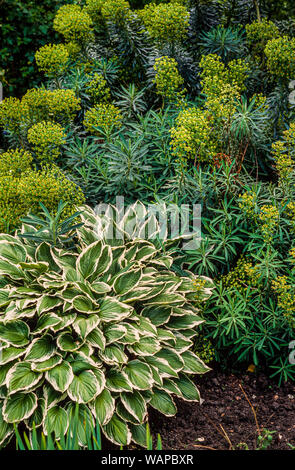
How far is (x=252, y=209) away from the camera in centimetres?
349

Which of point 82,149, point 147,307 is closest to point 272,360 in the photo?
point 147,307

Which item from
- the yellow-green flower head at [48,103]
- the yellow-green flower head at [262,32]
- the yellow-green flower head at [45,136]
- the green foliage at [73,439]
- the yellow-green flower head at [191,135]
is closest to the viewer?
the green foliage at [73,439]

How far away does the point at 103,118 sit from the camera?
4332 millimetres

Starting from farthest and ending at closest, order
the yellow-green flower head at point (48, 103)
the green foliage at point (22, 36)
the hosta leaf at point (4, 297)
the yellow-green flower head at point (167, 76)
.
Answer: the green foliage at point (22, 36), the yellow-green flower head at point (167, 76), the yellow-green flower head at point (48, 103), the hosta leaf at point (4, 297)

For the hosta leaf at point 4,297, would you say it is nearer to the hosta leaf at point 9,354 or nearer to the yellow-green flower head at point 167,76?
the hosta leaf at point 9,354

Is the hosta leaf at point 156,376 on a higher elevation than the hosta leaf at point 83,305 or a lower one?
lower

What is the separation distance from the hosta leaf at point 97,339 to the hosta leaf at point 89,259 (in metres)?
0.42

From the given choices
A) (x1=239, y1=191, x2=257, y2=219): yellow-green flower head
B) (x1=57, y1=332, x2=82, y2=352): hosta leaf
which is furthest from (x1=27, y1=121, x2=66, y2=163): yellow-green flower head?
(x1=57, y1=332, x2=82, y2=352): hosta leaf

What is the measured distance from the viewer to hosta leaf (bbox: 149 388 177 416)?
9.59 feet

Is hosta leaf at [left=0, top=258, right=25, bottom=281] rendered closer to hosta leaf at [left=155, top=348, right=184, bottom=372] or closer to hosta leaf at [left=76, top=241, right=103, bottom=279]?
hosta leaf at [left=76, top=241, right=103, bottom=279]

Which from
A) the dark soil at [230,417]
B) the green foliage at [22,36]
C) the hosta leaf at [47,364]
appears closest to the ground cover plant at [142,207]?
the hosta leaf at [47,364]

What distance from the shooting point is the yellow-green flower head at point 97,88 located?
4.62 m

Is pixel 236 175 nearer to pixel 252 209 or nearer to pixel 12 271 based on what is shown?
pixel 252 209
